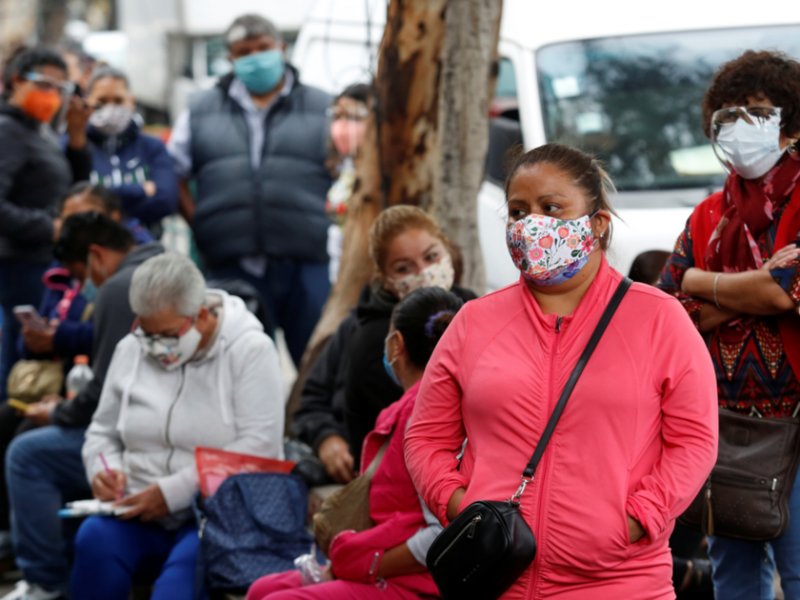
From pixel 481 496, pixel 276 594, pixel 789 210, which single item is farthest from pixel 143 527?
pixel 789 210

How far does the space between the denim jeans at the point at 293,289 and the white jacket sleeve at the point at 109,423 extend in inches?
74.4

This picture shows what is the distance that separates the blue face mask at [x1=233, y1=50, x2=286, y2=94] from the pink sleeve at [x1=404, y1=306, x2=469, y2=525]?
3.97 m

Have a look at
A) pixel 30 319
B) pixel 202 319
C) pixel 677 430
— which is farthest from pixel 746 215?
pixel 30 319

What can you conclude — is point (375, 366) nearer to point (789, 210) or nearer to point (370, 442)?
point (370, 442)

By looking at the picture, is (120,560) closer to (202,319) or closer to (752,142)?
(202,319)

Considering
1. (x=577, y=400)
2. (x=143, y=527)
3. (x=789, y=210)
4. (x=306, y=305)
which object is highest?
(x=789, y=210)

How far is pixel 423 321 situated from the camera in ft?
9.77

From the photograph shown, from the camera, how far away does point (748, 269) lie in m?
2.78

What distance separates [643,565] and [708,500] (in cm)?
67

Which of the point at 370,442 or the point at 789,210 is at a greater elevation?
the point at 789,210

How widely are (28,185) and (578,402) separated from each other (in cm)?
464

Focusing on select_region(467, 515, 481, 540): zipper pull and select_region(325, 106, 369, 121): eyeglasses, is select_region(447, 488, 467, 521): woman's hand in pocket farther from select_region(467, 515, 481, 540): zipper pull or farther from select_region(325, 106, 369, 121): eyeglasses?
select_region(325, 106, 369, 121): eyeglasses

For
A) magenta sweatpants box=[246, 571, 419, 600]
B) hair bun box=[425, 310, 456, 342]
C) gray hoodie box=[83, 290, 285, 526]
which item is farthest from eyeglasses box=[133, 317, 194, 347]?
hair bun box=[425, 310, 456, 342]

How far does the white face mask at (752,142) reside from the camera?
8.79ft
